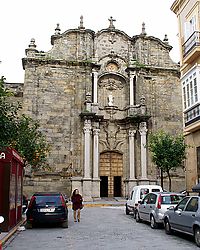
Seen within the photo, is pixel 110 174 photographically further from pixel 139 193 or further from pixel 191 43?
pixel 191 43

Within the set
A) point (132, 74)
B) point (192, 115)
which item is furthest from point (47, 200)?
point (132, 74)

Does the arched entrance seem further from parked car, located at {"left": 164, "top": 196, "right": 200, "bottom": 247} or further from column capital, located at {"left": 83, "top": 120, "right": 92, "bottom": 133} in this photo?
parked car, located at {"left": 164, "top": 196, "right": 200, "bottom": 247}

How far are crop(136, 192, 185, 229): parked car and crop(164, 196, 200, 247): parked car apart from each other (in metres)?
1.04

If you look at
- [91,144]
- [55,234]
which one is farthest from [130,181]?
[55,234]

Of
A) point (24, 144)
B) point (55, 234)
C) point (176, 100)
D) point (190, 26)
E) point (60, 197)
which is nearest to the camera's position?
point (55, 234)

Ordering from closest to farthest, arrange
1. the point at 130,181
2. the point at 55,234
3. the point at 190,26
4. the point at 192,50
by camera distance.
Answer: the point at 55,234
the point at 192,50
the point at 190,26
the point at 130,181

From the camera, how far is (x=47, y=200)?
43.1 ft

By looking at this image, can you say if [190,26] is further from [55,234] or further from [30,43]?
[30,43]

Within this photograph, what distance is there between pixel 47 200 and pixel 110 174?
15442 millimetres

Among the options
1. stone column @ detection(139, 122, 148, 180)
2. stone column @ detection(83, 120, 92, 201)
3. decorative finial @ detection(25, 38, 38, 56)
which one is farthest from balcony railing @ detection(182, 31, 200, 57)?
decorative finial @ detection(25, 38, 38, 56)

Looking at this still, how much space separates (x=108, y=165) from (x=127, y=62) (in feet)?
30.3

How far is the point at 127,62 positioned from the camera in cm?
3056

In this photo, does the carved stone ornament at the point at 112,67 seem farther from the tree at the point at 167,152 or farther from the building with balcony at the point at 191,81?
the building with balcony at the point at 191,81

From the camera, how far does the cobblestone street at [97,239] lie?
9.12 m
